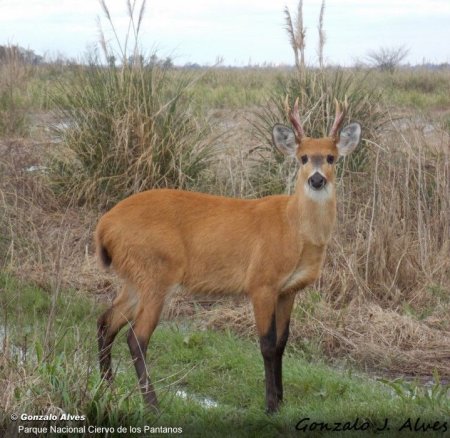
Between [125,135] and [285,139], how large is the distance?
13.7 feet

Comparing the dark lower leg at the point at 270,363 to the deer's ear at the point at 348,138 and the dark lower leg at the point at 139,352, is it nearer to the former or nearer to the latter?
the dark lower leg at the point at 139,352

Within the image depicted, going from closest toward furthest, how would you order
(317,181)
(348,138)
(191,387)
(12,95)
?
(317,181) < (348,138) < (191,387) < (12,95)

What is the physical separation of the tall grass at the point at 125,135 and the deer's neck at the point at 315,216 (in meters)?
4.19

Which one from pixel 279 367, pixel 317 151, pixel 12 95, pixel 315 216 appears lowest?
pixel 279 367

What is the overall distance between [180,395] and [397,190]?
163 inches

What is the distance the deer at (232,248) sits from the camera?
6.65 metres

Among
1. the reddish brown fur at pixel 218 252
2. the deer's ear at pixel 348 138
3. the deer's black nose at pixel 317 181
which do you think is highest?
the deer's ear at pixel 348 138

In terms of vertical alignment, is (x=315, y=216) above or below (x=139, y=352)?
above

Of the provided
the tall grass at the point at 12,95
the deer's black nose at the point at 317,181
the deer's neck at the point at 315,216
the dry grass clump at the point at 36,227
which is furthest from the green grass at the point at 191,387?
the tall grass at the point at 12,95

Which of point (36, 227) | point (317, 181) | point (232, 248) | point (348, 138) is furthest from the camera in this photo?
point (36, 227)

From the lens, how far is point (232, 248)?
22.5 feet

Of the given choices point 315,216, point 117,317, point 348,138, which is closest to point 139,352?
point 117,317

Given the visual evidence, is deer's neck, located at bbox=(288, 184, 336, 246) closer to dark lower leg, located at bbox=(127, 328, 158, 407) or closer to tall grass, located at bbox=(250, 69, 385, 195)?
dark lower leg, located at bbox=(127, 328, 158, 407)

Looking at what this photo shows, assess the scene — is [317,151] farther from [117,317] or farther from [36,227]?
[36,227]
